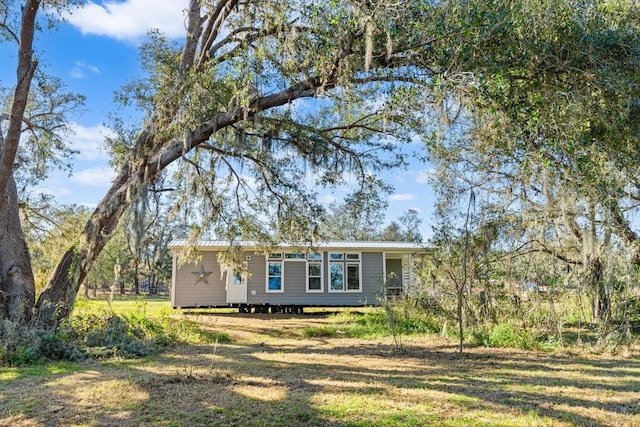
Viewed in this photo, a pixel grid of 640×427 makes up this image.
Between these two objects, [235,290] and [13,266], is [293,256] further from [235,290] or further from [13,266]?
[13,266]

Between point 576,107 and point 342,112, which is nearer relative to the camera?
point 576,107

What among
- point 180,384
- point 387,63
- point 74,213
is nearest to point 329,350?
point 180,384

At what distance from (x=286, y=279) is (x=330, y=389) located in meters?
11.1

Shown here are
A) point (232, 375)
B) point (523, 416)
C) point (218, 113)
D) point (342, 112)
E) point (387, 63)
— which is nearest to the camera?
point (523, 416)

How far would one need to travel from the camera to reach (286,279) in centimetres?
1595

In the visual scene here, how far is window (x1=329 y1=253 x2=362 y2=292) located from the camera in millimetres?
16109

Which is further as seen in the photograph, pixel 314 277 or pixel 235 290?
pixel 314 277

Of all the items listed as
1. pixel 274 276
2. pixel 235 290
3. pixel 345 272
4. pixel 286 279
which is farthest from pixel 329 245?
pixel 235 290

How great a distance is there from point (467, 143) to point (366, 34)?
130 inches

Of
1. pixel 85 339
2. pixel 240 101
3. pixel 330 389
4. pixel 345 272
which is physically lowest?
pixel 330 389

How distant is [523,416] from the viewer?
3.99 meters

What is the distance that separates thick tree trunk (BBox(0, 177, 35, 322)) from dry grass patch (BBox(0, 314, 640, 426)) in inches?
79.1

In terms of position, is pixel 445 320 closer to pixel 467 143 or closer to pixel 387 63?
pixel 467 143

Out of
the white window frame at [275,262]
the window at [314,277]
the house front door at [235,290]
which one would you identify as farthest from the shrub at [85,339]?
the window at [314,277]
